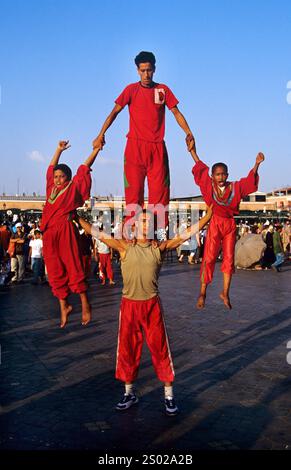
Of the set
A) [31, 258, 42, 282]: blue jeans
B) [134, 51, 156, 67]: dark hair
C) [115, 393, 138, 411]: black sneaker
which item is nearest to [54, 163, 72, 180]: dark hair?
[134, 51, 156, 67]: dark hair

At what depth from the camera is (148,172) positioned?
19.1 ft

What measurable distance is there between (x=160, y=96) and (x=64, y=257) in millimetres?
2112

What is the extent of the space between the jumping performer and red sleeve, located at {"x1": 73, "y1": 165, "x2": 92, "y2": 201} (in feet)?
1.32

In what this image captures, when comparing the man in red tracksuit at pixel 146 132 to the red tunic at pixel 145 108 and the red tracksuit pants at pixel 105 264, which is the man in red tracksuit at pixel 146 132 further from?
the red tracksuit pants at pixel 105 264

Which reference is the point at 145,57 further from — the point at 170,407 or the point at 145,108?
the point at 170,407

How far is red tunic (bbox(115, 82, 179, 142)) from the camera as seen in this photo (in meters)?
5.71

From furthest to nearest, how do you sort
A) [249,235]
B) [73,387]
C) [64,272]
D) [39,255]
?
[249,235] → [39,255] → [73,387] → [64,272]

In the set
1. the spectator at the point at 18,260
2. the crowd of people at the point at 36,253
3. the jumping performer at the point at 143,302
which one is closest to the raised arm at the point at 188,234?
the jumping performer at the point at 143,302

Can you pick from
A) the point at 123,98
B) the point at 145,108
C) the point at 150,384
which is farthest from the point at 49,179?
the point at 150,384

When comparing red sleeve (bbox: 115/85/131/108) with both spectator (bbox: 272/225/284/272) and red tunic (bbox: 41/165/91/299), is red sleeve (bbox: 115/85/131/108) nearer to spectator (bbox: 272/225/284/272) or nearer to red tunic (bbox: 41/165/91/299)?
red tunic (bbox: 41/165/91/299)

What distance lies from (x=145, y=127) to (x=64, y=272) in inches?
73.3

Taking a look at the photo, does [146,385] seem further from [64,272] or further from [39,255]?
[39,255]

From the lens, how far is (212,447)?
521cm

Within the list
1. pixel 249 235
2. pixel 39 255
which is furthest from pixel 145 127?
pixel 249 235
